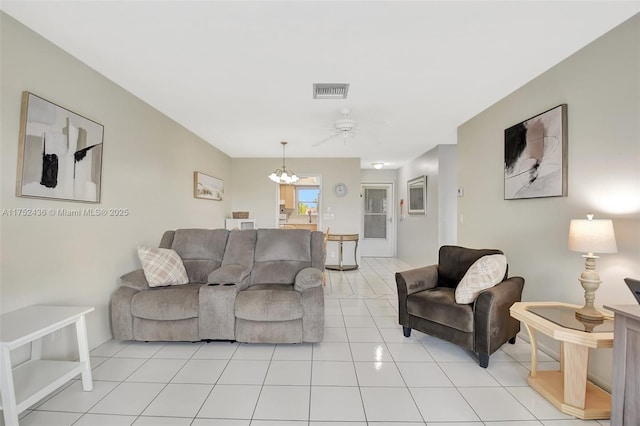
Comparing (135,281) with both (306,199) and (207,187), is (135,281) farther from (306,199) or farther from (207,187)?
(306,199)

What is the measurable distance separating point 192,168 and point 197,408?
3405 millimetres

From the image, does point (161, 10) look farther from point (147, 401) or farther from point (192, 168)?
point (192, 168)

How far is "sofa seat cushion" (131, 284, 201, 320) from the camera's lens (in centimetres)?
245

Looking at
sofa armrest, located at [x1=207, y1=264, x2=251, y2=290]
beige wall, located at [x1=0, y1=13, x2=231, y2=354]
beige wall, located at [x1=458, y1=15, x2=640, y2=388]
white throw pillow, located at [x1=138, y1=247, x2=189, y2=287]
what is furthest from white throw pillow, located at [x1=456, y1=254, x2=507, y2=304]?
beige wall, located at [x1=0, y1=13, x2=231, y2=354]

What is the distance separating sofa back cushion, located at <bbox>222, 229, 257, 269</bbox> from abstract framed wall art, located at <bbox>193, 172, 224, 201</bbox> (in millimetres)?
1682

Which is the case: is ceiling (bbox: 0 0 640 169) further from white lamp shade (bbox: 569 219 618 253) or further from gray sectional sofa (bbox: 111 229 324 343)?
gray sectional sofa (bbox: 111 229 324 343)

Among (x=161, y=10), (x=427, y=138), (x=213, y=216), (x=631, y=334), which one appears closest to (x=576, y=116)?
(x=631, y=334)

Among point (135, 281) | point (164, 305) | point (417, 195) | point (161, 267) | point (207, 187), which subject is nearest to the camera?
point (164, 305)

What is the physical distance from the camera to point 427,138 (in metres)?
4.63

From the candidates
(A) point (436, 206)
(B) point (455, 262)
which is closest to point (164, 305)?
(B) point (455, 262)

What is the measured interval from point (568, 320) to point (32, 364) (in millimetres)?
3406

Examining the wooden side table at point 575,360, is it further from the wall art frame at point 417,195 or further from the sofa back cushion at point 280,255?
the wall art frame at point 417,195

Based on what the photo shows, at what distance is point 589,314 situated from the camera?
1796mm

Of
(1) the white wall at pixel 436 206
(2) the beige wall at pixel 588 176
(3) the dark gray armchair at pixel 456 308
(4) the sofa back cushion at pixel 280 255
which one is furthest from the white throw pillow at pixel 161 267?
(1) the white wall at pixel 436 206
